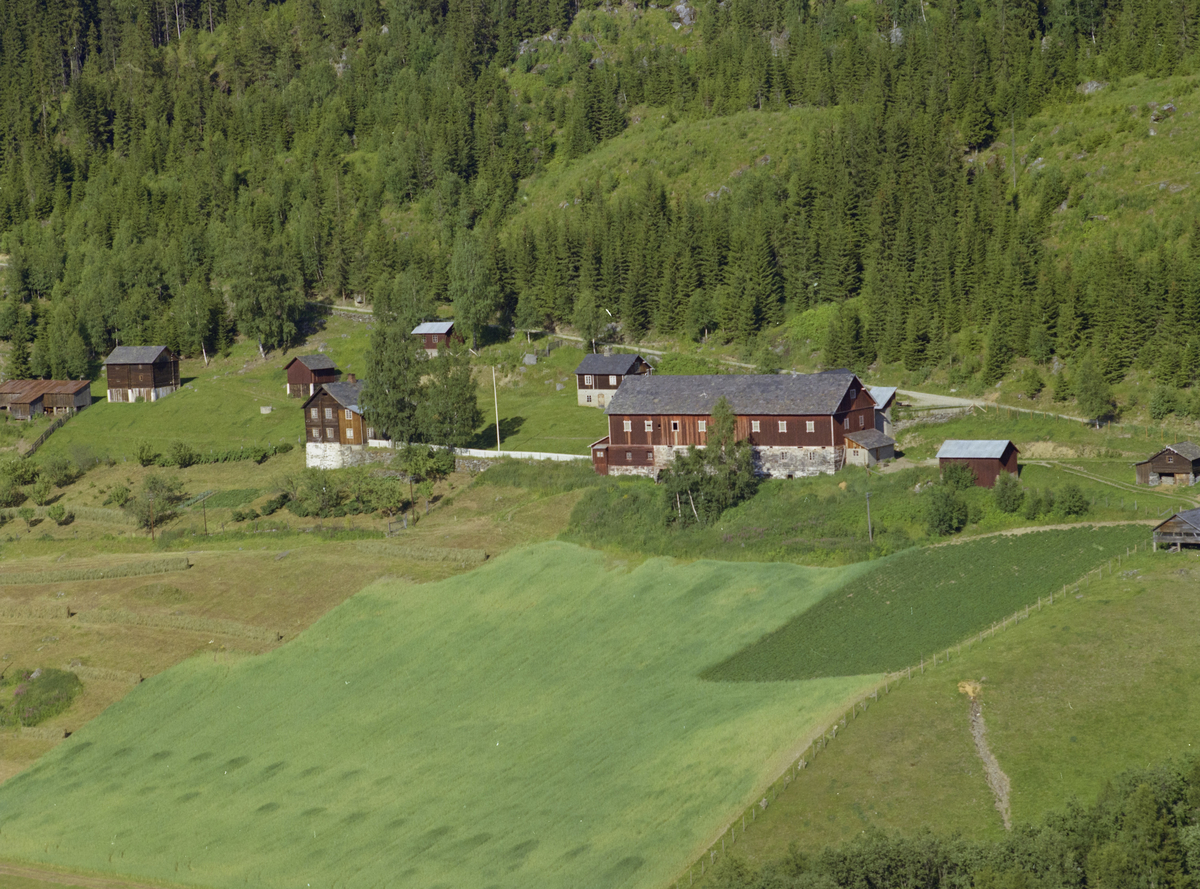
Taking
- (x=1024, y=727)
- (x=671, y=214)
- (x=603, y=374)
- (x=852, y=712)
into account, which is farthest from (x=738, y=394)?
(x=671, y=214)

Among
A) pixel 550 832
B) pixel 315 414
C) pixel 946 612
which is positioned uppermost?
pixel 315 414

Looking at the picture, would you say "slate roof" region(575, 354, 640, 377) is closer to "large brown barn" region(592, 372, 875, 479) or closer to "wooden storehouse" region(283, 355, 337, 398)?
"large brown barn" region(592, 372, 875, 479)

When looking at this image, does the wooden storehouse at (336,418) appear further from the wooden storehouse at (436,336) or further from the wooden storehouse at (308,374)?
the wooden storehouse at (436,336)

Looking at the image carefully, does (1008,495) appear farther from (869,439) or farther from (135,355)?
(135,355)

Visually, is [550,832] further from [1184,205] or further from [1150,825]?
[1184,205]

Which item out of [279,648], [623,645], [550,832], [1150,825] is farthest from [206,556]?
[1150,825]

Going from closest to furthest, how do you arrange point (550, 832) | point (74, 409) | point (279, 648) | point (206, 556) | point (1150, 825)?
point (1150, 825), point (550, 832), point (279, 648), point (206, 556), point (74, 409)

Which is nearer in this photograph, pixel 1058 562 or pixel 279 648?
pixel 1058 562
